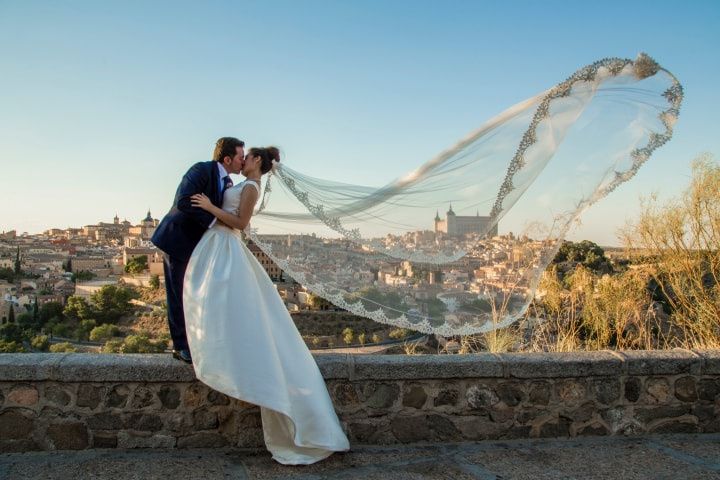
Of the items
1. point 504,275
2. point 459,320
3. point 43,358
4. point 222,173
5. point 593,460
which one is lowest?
point 593,460

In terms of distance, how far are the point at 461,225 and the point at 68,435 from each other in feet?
8.33

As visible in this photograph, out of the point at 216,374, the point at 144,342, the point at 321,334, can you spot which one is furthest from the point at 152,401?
the point at 144,342

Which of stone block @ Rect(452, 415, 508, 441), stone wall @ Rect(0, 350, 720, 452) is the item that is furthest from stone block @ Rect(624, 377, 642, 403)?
Answer: stone block @ Rect(452, 415, 508, 441)

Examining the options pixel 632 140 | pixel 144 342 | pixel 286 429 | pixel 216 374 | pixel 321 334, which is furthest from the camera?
pixel 144 342

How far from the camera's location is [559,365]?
3498 mm

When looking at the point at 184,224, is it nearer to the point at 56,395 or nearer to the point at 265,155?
the point at 265,155

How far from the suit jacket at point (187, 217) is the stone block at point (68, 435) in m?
1.09

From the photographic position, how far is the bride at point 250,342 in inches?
111

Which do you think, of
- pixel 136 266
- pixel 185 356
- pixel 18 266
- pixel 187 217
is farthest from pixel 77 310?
pixel 187 217

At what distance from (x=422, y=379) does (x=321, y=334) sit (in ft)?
121

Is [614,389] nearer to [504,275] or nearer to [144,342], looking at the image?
[504,275]

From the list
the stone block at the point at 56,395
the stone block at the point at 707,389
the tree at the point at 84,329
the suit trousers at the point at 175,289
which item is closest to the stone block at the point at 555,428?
the stone block at the point at 707,389

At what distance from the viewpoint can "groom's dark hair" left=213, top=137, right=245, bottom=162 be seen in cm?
313

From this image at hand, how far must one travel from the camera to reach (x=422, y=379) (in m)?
3.41
